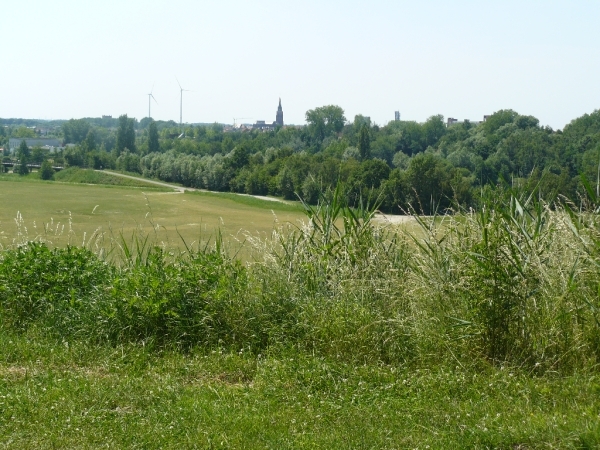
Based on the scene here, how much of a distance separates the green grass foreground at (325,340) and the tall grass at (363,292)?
2 centimetres

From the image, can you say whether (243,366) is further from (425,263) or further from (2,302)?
(2,302)

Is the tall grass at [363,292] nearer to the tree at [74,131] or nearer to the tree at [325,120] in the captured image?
the tree at [325,120]

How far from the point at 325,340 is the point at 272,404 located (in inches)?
37.3

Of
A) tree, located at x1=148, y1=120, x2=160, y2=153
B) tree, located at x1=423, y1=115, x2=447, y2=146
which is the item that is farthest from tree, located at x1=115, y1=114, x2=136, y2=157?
tree, located at x1=423, y1=115, x2=447, y2=146

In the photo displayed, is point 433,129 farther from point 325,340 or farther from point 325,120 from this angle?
point 325,340

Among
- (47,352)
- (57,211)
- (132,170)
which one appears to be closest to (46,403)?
(47,352)

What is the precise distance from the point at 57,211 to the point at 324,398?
2532 cm

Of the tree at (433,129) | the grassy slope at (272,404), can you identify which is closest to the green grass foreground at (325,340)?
the grassy slope at (272,404)

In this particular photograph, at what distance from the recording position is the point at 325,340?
4.62 metres

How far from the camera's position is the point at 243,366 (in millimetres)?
4445

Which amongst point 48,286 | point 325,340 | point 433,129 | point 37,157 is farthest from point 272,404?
point 433,129

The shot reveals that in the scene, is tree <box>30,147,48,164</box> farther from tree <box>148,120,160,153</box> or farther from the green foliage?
the green foliage

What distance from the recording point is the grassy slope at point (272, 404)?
3246mm

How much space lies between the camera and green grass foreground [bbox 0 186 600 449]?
3.41 metres
